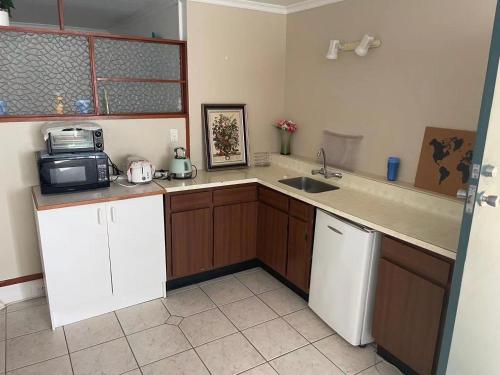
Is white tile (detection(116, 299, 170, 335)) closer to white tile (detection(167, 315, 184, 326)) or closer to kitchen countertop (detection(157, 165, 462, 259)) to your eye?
white tile (detection(167, 315, 184, 326))

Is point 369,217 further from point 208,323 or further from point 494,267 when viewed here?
point 208,323

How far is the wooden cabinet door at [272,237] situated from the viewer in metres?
2.96

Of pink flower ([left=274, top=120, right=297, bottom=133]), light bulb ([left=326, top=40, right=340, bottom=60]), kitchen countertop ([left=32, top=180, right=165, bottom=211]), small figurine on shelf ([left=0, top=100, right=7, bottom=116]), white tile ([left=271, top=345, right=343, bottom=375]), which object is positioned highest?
light bulb ([left=326, top=40, right=340, bottom=60])

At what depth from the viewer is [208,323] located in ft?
8.55

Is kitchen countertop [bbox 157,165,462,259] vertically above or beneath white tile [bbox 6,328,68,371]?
above

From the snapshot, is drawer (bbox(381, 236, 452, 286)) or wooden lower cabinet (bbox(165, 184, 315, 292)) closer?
drawer (bbox(381, 236, 452, 286))

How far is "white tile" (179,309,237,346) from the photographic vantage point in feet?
8.04

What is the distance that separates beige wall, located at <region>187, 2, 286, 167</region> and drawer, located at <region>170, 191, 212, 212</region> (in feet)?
1.93

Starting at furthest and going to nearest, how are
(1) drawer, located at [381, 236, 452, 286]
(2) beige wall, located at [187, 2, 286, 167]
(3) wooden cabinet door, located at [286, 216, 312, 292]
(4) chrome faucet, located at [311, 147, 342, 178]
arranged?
(2) beige wall, located at [187, 2, 286, 167], (4) chrome faucet, located at [311, 147, 342, 178], (3) wooden cabinet door, located at [286, 216, 312, 292], (1) drawer, located at [381, 236, 452, 286]

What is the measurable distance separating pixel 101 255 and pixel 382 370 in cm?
195

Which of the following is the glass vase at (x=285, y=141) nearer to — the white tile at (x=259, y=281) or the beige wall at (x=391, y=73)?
the beige wall at (x=391, y=73)

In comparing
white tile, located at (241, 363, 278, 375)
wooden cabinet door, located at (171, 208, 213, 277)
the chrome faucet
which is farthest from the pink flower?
white tile, located at (241, 363, 278, 375)

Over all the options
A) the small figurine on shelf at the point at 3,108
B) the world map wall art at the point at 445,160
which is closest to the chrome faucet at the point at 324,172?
the world map wall art at the point at 445,160

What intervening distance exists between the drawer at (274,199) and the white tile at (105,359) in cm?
146
